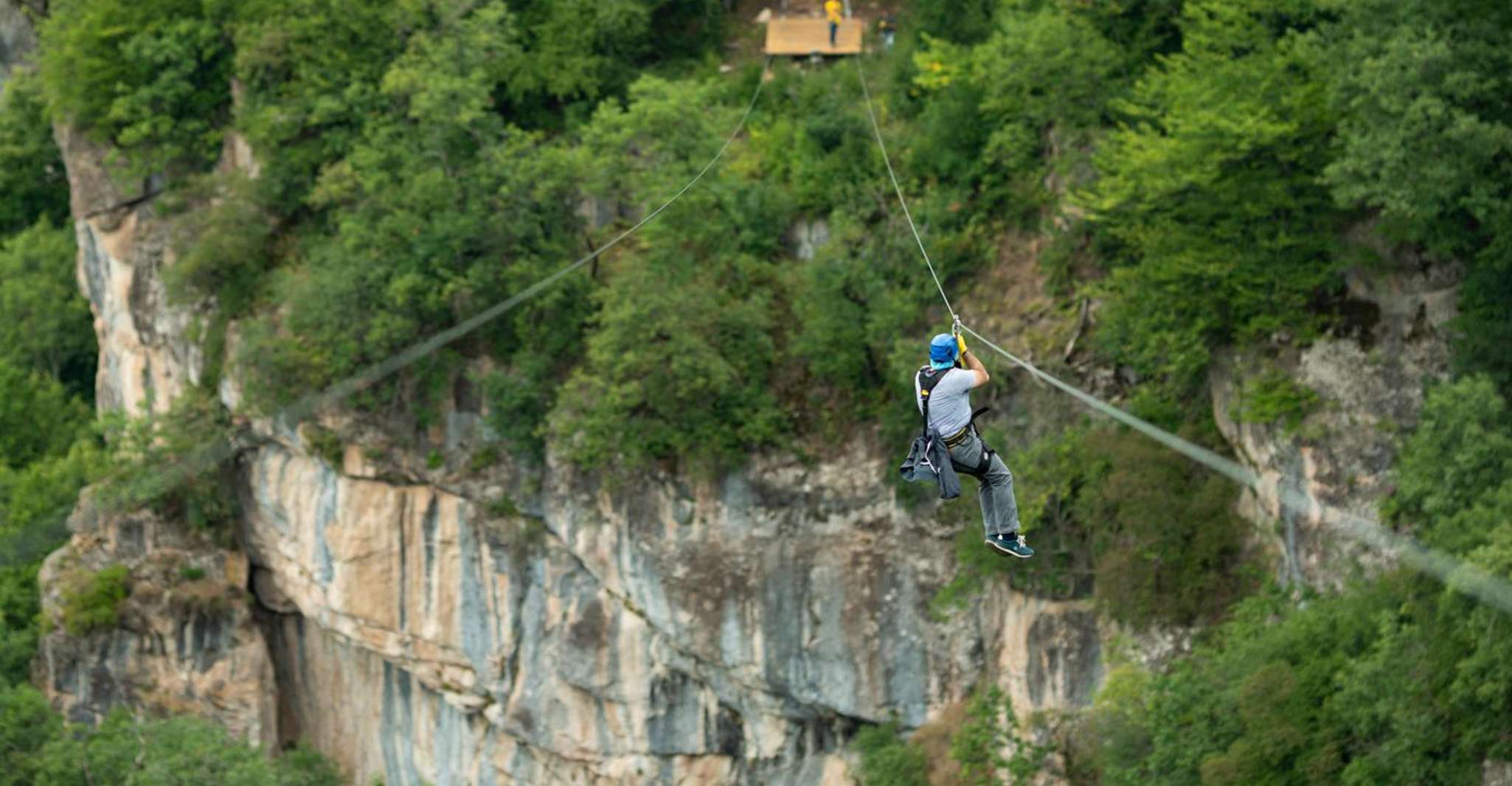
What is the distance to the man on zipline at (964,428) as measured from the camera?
75.2 ft

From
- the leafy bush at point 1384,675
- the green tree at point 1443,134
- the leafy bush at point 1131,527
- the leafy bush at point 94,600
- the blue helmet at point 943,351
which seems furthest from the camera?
the leafy bush at point 94,600

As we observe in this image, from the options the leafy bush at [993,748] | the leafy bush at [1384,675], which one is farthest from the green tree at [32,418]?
the leafy bush at [1384,675]

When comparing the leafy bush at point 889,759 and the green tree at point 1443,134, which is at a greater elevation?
the green tree at point 1443,134

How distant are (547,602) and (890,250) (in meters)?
9.05

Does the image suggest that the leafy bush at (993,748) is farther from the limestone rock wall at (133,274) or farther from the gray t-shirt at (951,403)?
the limestone rock wall at (133,274)

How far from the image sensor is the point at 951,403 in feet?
76.0

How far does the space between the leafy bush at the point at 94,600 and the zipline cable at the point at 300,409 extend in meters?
1.31

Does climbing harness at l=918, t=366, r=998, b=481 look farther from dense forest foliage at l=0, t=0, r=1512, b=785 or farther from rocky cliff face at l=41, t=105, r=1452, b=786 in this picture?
rocky cliff face at l=41, t=105, r=1452, b=786

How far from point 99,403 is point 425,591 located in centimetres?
1335

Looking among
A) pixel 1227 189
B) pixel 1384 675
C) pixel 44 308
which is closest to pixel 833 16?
pixel 1227 189

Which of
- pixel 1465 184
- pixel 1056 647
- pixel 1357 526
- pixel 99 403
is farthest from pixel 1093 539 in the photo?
pixel 99 403

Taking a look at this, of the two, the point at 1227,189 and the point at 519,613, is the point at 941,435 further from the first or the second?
the point at 519,613

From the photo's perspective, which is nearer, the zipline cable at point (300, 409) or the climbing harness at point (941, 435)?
the climbing harness at point (941, 435)

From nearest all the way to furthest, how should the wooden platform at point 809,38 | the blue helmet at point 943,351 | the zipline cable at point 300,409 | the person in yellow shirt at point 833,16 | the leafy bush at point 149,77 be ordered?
1. the blue helmet at point 943,351
2. the zipline cable at point 300,409
3. the person in yellow shirt at point 833,16
4. the wooden platform at point 809,38
5. the leafy bush at point 149,77
